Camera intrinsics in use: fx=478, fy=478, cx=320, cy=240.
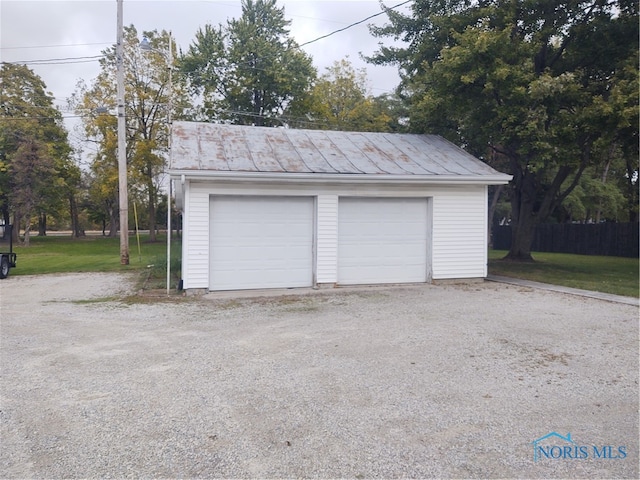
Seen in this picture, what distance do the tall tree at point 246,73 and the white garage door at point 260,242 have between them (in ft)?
59.1

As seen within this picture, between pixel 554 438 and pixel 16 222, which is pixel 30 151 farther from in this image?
pixel 554 438

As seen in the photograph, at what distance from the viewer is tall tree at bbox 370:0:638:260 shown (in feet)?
37.8

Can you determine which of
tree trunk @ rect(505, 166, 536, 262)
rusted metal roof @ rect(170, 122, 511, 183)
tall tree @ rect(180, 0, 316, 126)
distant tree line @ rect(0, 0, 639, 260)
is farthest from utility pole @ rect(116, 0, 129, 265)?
tree trunk @ rect(505, 166, 536, 262)

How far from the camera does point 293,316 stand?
7.53 meters

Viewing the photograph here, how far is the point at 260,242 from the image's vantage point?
33.0ft

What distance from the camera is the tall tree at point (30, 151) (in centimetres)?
2534

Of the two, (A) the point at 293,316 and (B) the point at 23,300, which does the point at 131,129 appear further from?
(A) the point at 293,316

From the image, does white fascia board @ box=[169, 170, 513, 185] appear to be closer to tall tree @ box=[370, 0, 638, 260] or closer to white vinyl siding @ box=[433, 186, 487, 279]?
white vinyl siding @ box=[433, 186, 487, 279]

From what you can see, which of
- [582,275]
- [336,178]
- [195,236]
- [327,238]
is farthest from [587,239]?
[195,236]

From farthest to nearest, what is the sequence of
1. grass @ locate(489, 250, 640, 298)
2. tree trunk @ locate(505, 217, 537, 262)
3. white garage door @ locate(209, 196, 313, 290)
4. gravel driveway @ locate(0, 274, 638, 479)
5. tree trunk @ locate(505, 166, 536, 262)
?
tree trunk @ locate(505, 217, 537, 262), tree trunk @ locate(505, 166, 536, 262), grass @ locate(489, 250, 640, 298), white garage door @ locate(209, 196, 313, 290), gravel driveway @ locate(0, 274, 638, 479)

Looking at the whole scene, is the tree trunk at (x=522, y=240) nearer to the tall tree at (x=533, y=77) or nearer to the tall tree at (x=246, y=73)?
the tall tree at (x=533, y=77)

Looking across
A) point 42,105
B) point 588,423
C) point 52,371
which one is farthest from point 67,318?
point 42,105

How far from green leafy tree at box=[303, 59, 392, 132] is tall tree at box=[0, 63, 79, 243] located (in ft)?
49.7
